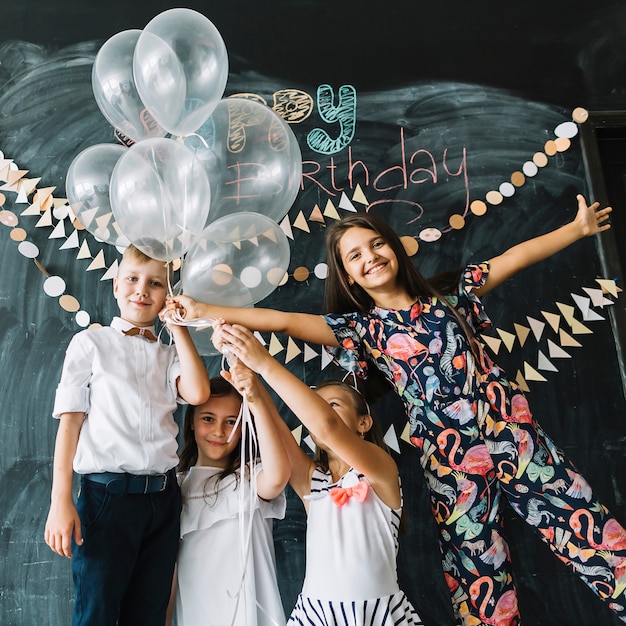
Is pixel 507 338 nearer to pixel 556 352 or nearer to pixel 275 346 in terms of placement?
pixel 556 352

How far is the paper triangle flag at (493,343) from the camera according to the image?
191 cm

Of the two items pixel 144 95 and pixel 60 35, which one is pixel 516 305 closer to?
pixel 144 95

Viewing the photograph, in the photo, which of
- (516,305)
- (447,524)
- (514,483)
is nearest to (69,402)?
(447,524)

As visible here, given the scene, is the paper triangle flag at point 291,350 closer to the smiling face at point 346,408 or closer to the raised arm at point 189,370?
the smiling face at point 346,408

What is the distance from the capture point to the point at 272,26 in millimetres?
2146

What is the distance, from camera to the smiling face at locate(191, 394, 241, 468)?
5.16 ft

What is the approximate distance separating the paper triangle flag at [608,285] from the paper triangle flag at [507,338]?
0.34 m

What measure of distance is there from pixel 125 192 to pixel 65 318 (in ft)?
2.41

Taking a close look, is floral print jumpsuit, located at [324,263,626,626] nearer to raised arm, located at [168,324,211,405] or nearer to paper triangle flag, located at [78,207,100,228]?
raised arm, located at [168,324,211,405]

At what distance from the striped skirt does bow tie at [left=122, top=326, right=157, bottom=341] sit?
706 mm

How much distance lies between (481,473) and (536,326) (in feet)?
2.07

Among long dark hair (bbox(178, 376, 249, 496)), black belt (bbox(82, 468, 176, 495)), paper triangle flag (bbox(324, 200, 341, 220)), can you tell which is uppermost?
paper triangle flag (bbox(324, 200, 341, 220))

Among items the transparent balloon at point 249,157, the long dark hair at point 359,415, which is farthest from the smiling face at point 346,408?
the transparent balloon at point 249,157

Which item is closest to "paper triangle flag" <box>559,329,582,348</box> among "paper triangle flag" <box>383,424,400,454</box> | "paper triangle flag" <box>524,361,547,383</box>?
"paper triangle flag" <box>524,361,547,383</box>
